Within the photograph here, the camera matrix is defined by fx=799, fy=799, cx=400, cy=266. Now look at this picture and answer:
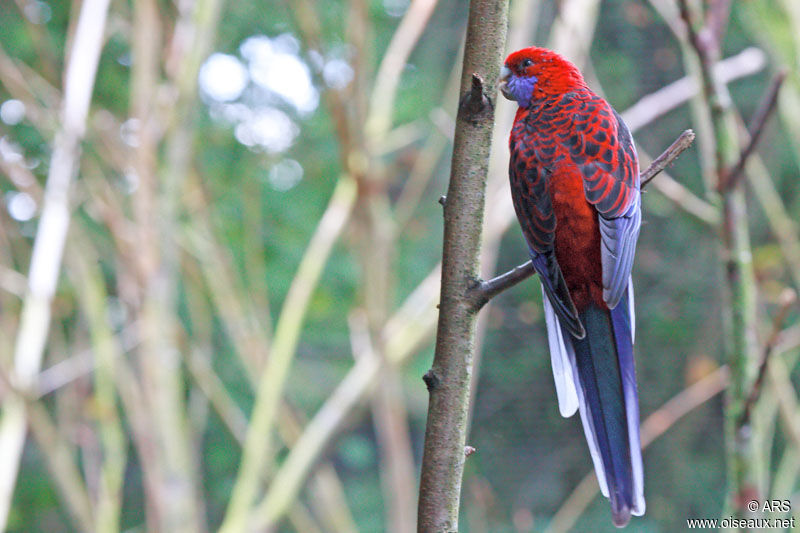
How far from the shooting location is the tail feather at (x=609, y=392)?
2.53ft

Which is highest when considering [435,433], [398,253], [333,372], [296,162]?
[296,162]

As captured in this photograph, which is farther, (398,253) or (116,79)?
(398,253)

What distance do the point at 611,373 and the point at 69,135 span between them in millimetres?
1012

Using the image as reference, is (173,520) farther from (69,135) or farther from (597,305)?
(597,305)

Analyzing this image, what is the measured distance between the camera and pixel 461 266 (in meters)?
0.68

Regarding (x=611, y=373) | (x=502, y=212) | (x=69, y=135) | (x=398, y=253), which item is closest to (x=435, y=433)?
(x=611, y=373)

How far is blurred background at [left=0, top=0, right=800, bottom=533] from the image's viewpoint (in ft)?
4.75

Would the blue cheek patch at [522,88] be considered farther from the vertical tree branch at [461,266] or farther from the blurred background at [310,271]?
the vertical tree branch at [461,266]

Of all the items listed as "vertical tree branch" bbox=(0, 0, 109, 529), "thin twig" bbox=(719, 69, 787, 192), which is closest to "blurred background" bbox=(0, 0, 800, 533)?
"vertical tree branch" bbox=(0, 0, 109, 529)

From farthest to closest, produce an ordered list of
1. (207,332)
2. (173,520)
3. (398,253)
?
(398,253) → (207,332) → (173,520)

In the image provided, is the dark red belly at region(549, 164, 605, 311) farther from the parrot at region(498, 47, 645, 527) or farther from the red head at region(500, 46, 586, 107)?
the red head at region(500, 46, 586, 107)

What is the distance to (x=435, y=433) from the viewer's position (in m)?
0.67

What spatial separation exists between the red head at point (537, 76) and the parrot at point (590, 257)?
89 mm


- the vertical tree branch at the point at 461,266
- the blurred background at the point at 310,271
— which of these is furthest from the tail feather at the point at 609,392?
the blurred background at the point at 310,271
